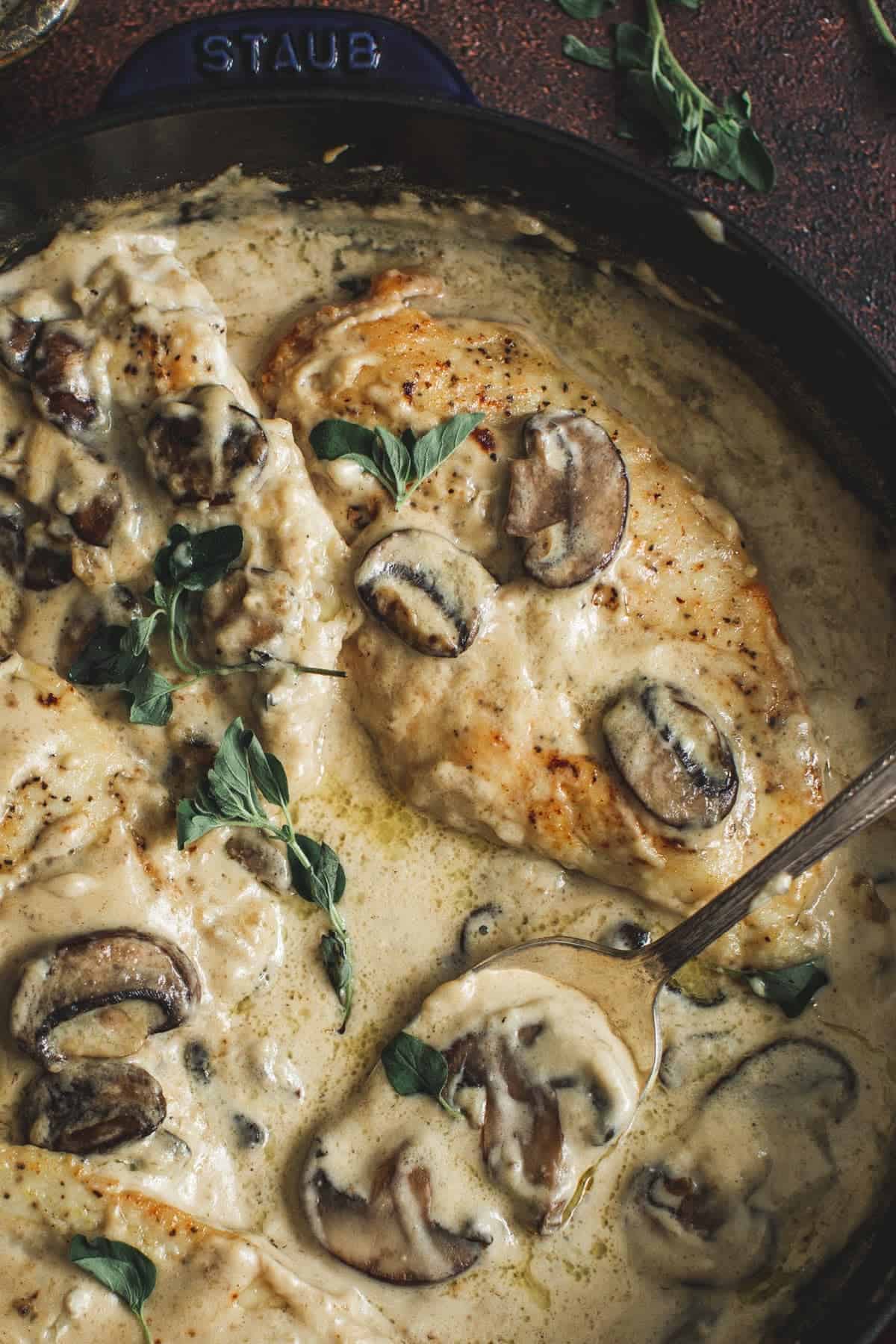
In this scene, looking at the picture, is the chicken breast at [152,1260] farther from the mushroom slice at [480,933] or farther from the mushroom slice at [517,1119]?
the mushroom slice at [480,933]

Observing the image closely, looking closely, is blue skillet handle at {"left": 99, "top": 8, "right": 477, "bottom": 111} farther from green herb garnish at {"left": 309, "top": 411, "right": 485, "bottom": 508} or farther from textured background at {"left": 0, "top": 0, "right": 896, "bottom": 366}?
green herb garnish at {"left": 309, "top": 411, "right": 485, "bottom": 508}

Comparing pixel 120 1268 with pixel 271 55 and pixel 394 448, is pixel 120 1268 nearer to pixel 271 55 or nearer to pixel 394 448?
pixel 394 448

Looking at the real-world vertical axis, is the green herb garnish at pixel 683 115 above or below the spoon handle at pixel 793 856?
above

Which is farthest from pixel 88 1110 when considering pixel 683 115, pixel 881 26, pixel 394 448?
pixel 881 26

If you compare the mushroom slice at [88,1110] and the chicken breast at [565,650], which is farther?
the chicken breast at [565,650]

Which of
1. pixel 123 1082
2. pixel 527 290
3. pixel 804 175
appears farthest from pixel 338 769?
pixel 804 175

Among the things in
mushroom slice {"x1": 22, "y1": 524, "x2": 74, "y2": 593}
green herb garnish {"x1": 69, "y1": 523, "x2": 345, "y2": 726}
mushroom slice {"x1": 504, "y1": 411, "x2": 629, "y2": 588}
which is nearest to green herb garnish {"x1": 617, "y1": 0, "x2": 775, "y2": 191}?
mushroom slice {"x1": 504, "y1": 411, "x2": 629, "y2": 588}

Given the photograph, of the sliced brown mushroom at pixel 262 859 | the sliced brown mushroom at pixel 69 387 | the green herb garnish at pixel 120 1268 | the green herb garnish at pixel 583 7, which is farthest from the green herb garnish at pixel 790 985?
the green herb garnish at pixel 583 7
